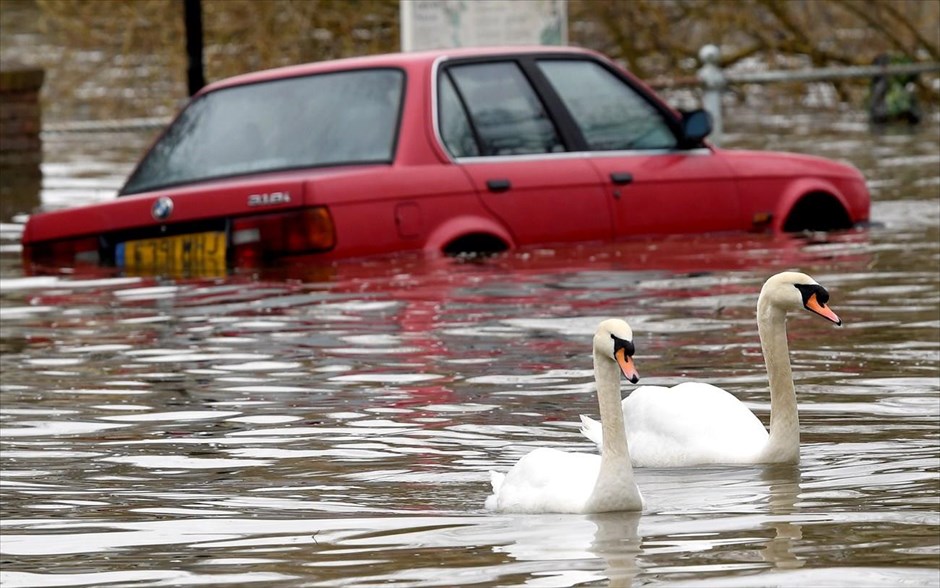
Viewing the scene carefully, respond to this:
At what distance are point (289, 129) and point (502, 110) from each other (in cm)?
115

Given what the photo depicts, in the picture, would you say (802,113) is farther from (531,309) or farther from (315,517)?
(315,517)

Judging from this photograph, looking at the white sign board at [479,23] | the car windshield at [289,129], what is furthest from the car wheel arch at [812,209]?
the white sign board at [479,23]

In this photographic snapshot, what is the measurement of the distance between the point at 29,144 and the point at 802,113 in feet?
34.4

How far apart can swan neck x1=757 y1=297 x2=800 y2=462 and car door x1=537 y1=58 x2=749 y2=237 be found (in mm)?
4906

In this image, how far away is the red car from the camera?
11.4m

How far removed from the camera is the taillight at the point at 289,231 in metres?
11.3

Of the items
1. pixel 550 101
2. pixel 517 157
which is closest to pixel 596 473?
pixel 517 157

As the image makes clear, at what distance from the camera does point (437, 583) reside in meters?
5.29

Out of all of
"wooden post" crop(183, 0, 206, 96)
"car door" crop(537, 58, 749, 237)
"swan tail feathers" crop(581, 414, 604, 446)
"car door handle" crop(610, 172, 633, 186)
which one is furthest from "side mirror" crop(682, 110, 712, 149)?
"wooden post" crop(183, 0, 206, 96)

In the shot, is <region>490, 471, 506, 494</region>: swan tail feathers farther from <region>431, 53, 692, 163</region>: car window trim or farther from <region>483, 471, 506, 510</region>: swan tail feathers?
<region>431, 53, 692, 163</region>: car window trim

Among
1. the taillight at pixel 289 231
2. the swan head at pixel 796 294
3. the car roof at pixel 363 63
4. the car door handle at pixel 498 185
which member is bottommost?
the taillight at pixel 289 231

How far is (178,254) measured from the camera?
11570 mm

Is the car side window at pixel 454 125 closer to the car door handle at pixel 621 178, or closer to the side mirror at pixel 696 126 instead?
the car door handle at pixel 621 178

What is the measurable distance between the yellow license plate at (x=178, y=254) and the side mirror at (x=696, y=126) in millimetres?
2627
